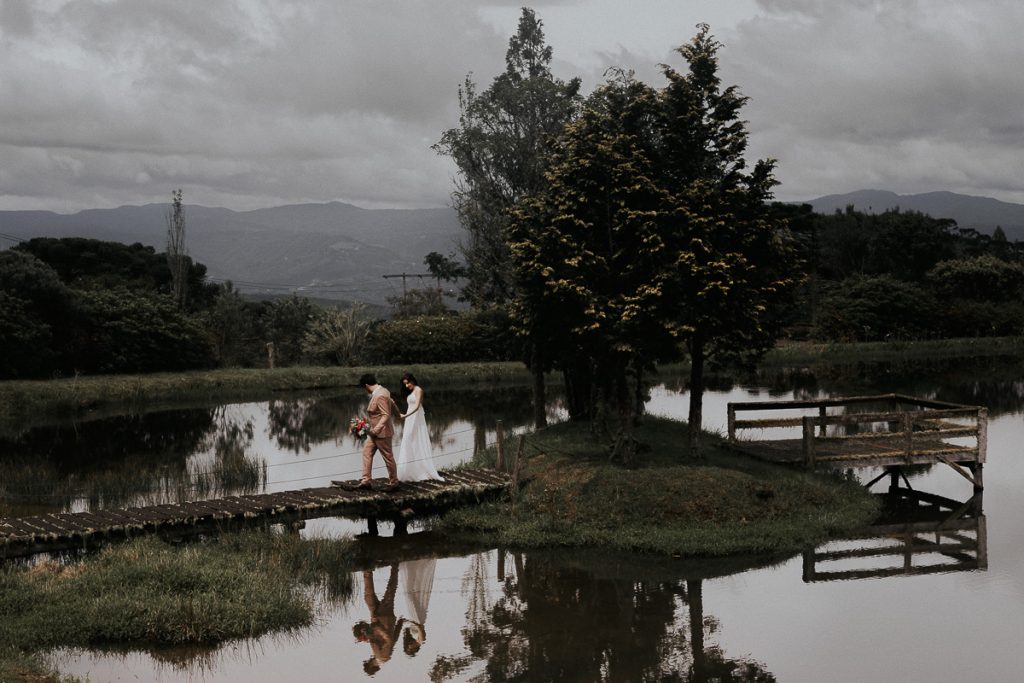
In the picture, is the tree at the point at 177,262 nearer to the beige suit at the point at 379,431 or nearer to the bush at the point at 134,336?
the bush at the point at 134,336

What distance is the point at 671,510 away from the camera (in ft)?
71.3

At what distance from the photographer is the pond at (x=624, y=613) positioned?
14.6 m

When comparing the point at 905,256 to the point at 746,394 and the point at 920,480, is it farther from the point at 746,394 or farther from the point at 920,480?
the point at 920,480

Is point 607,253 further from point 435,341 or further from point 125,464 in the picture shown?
point 435,341

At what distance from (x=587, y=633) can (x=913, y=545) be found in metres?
9.39

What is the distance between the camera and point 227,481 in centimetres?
2773

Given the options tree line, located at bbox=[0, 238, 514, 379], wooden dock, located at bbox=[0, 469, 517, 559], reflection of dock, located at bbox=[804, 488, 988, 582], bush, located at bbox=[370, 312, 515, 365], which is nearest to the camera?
wooden dock, located at bbox=[0, 469, 517, 559]

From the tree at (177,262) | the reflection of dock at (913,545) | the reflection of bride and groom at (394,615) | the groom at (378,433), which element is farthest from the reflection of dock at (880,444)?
the tree at (177,262)

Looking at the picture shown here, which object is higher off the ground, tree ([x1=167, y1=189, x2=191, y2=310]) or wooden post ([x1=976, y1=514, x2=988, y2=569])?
tree ([x1=167, y1=189, x2=191, y2=310])

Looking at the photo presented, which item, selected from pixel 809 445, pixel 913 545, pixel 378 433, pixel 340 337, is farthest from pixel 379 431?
pixel 340 337

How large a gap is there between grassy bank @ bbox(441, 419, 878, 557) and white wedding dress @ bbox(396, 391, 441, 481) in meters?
1.29

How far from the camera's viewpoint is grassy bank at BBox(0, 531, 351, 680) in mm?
15242

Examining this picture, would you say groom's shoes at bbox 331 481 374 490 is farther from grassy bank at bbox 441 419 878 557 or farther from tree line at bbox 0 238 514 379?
tree line at bbox 0 238 514 379

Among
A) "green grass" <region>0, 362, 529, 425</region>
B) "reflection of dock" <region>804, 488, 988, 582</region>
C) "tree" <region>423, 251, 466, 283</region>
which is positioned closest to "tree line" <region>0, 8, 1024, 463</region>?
"green grass" <region>0, 362, 529, 425</region>
